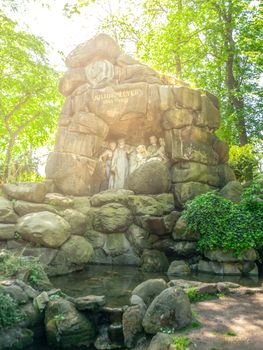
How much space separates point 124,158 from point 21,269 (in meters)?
9.08

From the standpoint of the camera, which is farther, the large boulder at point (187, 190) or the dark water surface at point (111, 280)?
the large boulder at point (187, 190)

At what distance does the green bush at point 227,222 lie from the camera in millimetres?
9516

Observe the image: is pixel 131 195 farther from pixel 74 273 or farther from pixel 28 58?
pixel 28 58

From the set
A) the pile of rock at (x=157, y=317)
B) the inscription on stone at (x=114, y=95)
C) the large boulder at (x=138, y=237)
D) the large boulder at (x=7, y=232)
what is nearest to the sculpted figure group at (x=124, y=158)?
the inscription on stone at (x=114, y=95)

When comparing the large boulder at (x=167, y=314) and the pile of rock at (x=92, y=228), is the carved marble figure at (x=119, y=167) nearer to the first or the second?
the pile of rock at (x=92, y=228)

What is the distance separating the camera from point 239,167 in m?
16.3

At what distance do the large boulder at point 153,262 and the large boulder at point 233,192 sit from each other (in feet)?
11.2

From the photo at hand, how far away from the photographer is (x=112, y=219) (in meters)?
11.3

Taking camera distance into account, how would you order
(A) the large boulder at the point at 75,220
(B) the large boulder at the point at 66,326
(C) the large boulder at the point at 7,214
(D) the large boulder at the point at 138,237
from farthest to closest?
(D) the large boulder at the point at 138,237, (A) the large boulder at the point at 75,220, (C) the large boulder at the point at 7,214, (B) the large boulder at the point at 66,326

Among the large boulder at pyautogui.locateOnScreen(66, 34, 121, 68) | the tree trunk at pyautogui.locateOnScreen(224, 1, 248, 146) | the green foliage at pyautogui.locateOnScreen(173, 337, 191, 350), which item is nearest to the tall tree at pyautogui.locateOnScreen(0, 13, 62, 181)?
the large boulder at pyautogui.locateOnScreen(66, 34, 121, 68)

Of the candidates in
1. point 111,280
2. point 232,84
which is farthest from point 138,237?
point 232,84

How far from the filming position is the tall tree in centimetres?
1742

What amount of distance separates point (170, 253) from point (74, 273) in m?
3.43

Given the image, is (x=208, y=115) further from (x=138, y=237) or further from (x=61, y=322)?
(x=61, y=322)
